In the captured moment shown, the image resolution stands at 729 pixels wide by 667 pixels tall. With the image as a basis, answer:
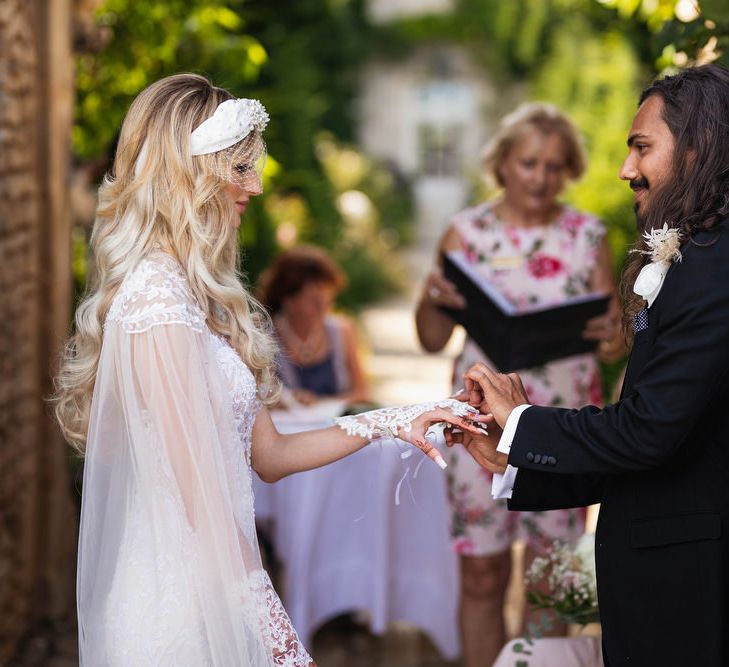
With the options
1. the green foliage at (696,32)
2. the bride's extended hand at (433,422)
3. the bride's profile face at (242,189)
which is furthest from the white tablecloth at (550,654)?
the green foliage at (696,32)

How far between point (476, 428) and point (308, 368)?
112 inches

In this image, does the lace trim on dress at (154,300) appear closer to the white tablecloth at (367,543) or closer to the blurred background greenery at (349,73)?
the blurred background greenery at (349,73)

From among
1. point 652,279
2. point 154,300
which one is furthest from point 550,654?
point 154,300

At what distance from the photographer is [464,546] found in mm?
3811

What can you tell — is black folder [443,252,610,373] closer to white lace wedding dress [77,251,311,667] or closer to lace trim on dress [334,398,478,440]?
lace trim on dress [334,398,478,440]

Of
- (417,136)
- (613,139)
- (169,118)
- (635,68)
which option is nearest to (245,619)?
(169,118)

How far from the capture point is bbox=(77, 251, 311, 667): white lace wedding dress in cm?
213

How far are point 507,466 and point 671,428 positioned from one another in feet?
1.84

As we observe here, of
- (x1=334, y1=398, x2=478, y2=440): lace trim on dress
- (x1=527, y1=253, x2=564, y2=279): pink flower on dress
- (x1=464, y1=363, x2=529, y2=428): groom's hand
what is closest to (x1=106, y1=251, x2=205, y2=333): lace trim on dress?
(x1=334, y1=398, x2=478, y2=440): lace trim on dress

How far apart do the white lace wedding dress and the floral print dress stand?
1.63 meters

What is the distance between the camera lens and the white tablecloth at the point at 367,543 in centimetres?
430

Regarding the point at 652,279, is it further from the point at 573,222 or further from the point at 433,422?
the point at 573,222

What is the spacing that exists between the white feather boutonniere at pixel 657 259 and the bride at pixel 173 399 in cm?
86

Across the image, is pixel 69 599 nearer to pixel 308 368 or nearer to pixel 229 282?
pixel 308 368
